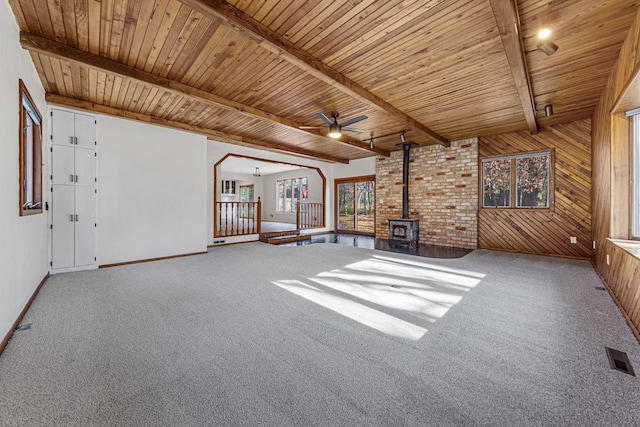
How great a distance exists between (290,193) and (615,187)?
11131 millimetres

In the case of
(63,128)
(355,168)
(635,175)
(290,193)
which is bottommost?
(635,175)

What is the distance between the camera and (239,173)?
46.4ft

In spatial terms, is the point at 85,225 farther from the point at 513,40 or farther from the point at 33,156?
the point at 513,40

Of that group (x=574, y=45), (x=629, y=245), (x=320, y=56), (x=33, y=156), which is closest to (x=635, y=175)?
(x=629, y=245)

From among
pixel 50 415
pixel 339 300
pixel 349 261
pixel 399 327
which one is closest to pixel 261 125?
pixel 349 261

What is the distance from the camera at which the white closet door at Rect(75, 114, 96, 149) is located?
4.45 metres

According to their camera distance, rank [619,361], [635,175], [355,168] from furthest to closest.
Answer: [355,168], [635,175], [619,361]

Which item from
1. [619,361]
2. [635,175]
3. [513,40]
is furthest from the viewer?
[635,175]

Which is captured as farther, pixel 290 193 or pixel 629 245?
pixel 290 193

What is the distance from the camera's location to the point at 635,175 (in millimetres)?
3264

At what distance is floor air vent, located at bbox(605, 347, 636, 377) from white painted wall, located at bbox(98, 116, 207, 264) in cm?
634

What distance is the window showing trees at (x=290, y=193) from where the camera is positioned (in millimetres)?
12456

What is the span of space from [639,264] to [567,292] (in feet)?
3.60

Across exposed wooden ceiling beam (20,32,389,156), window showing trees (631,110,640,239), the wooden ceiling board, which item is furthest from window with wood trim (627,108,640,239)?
exposed wooden ceiling beam (20,32,389,156)
